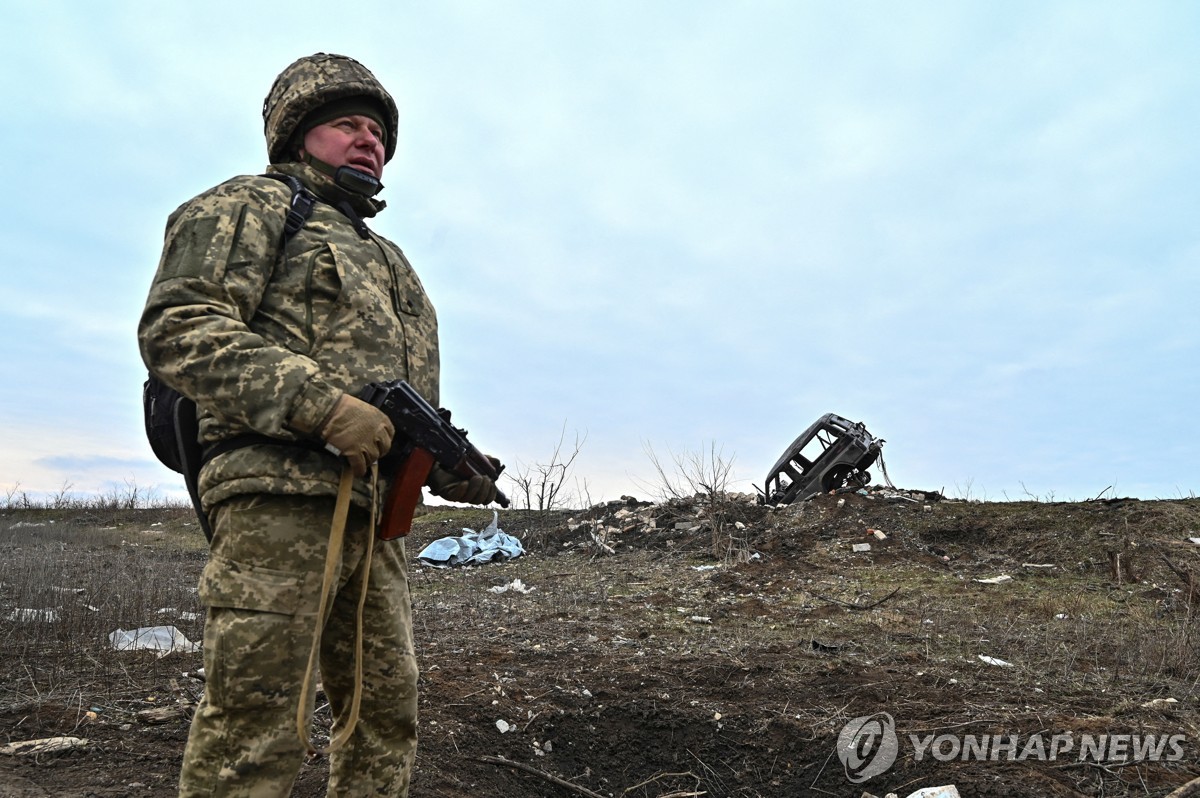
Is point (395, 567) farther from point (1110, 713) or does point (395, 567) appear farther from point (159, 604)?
point (159, 604)

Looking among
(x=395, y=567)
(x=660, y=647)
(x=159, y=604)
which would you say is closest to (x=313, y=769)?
(x=395, y=567)

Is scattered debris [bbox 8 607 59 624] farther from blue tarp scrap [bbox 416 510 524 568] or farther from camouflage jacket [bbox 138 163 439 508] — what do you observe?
blue tarp scrap [bbox 416 510 524 568]

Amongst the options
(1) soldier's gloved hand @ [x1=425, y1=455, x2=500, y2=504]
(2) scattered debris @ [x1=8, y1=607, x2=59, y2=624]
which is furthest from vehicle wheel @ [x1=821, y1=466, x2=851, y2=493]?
(1) soldier's gloved hand @ [x1=425, y1=455, x2=500, y2=504]

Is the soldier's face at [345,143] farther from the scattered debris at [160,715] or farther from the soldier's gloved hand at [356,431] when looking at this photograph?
the scattered debris at [160,715]

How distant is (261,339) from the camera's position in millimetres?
1702

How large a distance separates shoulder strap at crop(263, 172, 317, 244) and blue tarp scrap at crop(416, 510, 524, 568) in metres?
8.63

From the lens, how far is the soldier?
1659mm

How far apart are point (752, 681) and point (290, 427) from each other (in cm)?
315

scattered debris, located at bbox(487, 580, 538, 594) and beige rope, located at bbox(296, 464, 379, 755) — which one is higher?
beige rope, located at bbox(296, 464, 379, 755)

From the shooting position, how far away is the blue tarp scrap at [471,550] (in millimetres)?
10234

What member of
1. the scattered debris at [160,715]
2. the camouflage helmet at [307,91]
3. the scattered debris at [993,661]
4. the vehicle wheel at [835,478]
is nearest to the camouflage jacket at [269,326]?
the camouflage helmet at [307,91]

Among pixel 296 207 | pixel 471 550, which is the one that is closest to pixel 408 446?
pixel 296 207

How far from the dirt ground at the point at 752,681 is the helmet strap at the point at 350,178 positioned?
81.6 inches

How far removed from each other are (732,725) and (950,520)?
695cm
